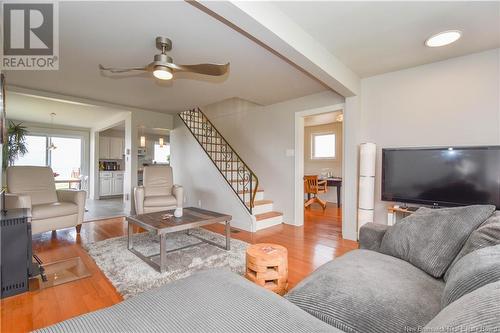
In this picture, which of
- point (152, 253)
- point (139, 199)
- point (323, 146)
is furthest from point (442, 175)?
point (323, 146)

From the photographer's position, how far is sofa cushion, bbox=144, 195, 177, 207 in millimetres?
4019

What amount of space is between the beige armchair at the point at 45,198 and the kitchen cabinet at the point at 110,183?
3938 mm

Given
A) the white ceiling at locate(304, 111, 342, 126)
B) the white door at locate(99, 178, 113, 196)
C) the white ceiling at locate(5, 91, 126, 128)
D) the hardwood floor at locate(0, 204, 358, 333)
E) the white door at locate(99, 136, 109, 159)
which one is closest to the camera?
the hardwood floor at locate(0, 204, 358, 333)

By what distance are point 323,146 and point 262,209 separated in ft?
12.2

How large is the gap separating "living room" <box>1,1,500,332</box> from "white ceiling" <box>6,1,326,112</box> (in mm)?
24

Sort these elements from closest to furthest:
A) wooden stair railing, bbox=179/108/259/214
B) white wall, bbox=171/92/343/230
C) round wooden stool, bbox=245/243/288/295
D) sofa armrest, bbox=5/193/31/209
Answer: round wooden stool, bbox=245/243/288/295 → sofa armrest, bbox=5/193/31/209 → white wall, bbox=171/92/343/230 → wooden stair railing, bbox=179/108/259/214

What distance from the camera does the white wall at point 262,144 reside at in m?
4.39

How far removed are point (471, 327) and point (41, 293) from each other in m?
2.80

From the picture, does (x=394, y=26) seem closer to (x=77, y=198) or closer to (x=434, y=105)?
(x=434, y=105)

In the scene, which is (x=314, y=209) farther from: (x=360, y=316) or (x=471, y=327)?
(x=471, y=327)

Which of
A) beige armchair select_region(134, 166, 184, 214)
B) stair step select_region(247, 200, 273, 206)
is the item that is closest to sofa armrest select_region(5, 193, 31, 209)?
beige armchair select_region(134, 166, 184, 214)

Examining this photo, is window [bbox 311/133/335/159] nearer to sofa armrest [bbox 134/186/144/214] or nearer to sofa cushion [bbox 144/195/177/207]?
sofa cushion [bbox 144/195/177/207]

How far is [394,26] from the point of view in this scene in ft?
6.96

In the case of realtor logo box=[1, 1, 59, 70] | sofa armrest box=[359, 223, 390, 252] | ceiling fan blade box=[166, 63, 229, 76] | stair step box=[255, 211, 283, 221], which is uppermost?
realtor logo box=[1, 1, 59, 70]
